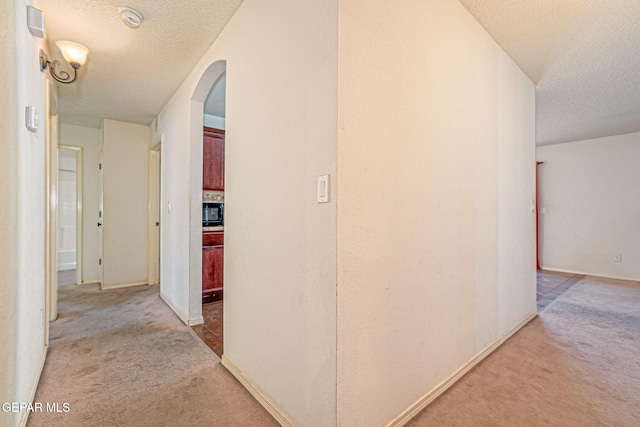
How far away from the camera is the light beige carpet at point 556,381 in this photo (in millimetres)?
1536

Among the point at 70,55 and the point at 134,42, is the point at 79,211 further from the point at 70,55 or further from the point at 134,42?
the point at 134,42

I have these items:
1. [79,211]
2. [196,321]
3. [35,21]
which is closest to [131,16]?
[35,21]

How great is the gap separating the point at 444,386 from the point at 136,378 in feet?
6.39

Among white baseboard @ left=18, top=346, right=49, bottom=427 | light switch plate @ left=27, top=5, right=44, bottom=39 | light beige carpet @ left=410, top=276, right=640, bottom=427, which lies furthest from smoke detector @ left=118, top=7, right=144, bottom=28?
light beige carpet @ left=410, top=276, right=640, bottom=427

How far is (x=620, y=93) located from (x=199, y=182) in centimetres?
460

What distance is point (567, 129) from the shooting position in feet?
14.9

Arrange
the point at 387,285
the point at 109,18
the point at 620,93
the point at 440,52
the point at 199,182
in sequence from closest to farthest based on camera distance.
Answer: the point at 387,285, the point at 440,52, the point at 109,18, the point at 199,182, the point at 620,93

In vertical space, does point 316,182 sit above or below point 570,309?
above

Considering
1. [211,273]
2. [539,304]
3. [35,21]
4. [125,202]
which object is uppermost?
[35,21]

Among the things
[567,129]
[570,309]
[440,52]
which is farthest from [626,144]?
[440,52]

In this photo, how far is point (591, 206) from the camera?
5.04m

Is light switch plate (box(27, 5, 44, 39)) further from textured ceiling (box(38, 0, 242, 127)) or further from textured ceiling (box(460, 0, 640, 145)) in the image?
textured ceiling (box(460, 0, 640, 145))

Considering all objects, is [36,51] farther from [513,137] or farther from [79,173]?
[513,137]

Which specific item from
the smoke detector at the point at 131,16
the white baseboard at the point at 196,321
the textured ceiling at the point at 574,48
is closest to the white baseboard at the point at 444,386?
the white baseboard at the point at 196,321
